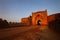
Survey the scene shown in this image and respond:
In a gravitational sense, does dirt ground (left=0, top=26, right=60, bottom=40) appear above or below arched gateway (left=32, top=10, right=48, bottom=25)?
below

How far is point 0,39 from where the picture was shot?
4590 mm

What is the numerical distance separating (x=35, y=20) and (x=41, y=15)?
7.78 feet

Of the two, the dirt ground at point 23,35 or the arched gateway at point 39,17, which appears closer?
the dirt ground at point 23,35

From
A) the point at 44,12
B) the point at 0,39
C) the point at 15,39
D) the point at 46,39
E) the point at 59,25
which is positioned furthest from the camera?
the point at 44,12

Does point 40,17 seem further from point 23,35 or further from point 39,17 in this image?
point 23,35

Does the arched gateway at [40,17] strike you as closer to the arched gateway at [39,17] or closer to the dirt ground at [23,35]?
the arched gateway at [39,17]

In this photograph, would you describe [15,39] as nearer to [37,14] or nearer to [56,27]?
[56,27]

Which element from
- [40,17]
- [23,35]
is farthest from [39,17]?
[23,35]

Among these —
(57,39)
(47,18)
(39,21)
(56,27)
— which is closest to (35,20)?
(39,21)

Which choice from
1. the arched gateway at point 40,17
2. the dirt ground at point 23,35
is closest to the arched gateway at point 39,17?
the arched gateway at point 40,17

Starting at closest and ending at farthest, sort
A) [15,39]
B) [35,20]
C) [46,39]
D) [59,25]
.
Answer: [15,39], [46,39], [59,25], [35,20]

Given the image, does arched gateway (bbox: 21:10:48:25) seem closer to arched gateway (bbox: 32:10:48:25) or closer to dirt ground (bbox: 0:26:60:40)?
arched gateway (bbox: 32:10:48:25)

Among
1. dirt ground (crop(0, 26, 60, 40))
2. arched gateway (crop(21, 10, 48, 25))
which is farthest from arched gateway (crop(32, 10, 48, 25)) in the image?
dirt ground (crop(0, 26, 60, 40))

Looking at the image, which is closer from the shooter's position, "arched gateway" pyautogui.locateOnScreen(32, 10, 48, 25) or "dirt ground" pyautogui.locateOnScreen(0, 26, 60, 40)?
"dirt ground" pyautogui.locateOnScreen(0, 26, 60, 40)
